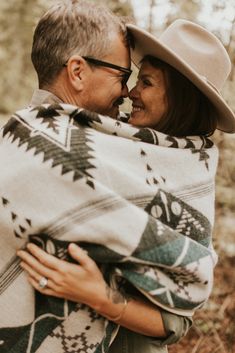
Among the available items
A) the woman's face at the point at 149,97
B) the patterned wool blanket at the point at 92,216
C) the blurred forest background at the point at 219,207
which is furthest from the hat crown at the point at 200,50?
the blurred forest background at the point at 219,207

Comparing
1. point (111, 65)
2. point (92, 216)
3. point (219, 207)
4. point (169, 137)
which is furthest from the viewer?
point (219, 207)

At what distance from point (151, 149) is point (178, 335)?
65 centimetres

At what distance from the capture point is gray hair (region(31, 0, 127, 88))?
5.57ft

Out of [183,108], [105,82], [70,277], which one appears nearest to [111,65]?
[105,82]

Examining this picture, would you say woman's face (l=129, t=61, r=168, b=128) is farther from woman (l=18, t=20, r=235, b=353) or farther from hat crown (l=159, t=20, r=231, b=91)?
hat crown (l=159, t=20, r=231, b=91)

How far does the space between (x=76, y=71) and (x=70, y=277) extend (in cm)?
76

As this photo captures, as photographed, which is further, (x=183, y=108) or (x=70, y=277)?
(x=183, y=108)

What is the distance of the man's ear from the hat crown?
0.33 m

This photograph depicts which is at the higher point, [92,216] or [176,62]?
[176,62]

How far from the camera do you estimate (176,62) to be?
1674 mm

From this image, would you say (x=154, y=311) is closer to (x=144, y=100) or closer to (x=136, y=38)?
(x=144, y=100)

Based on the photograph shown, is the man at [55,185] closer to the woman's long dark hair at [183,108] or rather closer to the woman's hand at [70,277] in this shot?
the woman's hand at [70,277]

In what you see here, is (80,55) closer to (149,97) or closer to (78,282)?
(149,97)

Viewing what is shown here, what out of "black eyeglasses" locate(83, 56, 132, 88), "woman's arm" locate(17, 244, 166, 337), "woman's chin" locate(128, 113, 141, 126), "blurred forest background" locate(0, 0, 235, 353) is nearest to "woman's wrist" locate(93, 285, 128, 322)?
"woman's arm" locate(17, 244, 166, 337)
